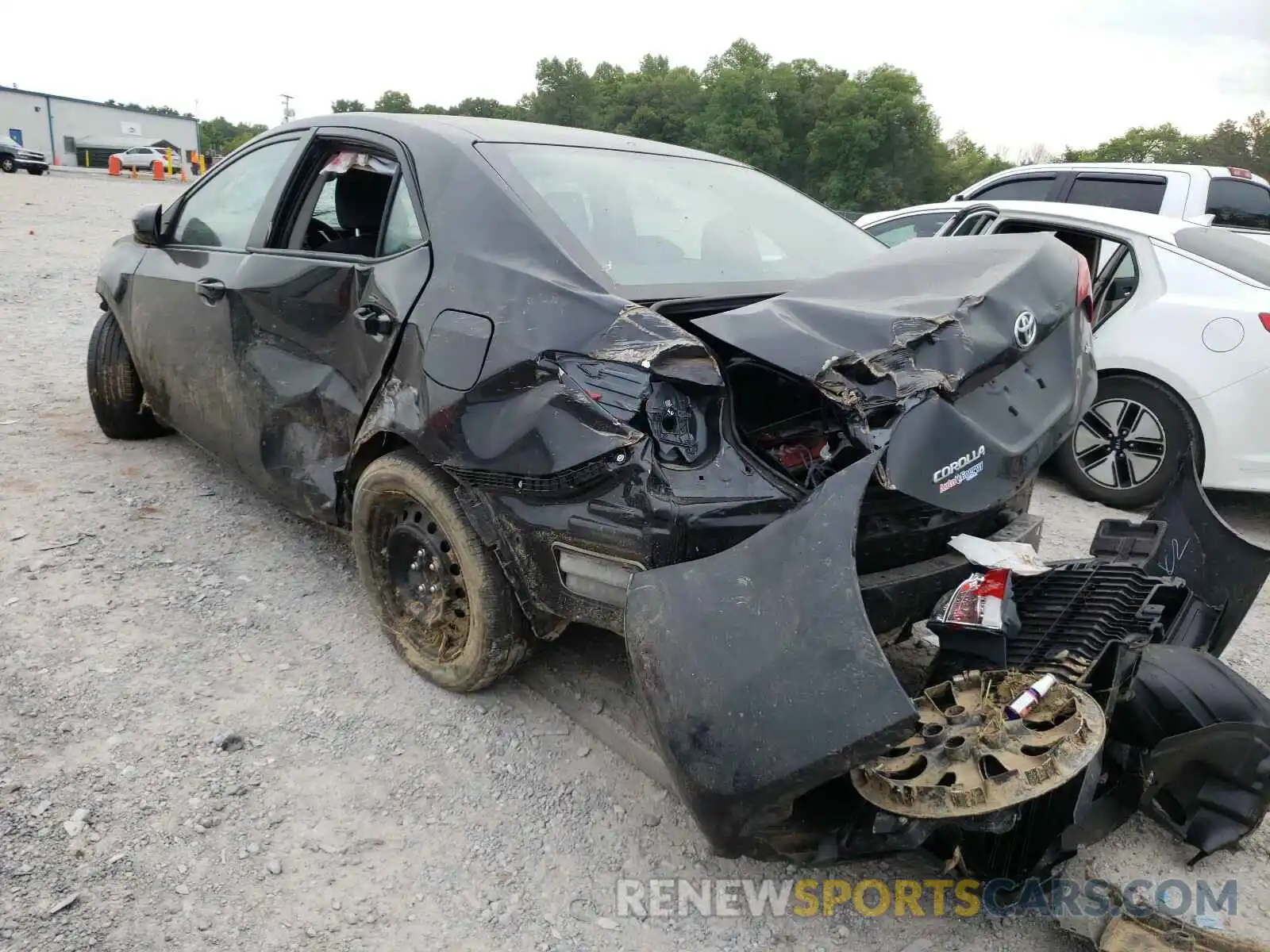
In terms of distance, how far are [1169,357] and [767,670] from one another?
372 cm

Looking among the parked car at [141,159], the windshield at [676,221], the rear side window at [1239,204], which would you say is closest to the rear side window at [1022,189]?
the rear side window at [1239,204]

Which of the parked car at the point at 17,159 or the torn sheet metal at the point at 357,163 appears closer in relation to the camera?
the torn sheet metal at the point at 357,163

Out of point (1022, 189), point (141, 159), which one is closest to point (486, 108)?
point (141, 159)

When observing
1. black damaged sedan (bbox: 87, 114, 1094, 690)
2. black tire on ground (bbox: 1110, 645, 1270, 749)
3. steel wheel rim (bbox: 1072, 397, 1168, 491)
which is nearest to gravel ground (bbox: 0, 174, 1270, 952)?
black damaged sedan (bbox: 87, 114, 1094, 690)

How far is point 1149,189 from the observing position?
6.98 metres

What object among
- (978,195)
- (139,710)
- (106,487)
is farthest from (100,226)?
(139,710)

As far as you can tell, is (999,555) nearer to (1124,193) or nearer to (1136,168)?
(1124,193)

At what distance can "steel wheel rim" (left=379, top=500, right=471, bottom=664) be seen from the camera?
2727 mm

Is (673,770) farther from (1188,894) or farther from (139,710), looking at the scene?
(139,710)

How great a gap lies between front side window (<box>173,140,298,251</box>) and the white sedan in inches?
119

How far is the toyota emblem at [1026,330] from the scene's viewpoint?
2.22m

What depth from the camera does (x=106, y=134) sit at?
63.0m

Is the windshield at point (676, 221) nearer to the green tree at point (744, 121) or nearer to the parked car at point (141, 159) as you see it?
the green tree at point (744, 121)

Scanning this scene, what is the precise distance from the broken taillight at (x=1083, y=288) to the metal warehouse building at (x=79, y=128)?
60901mm
